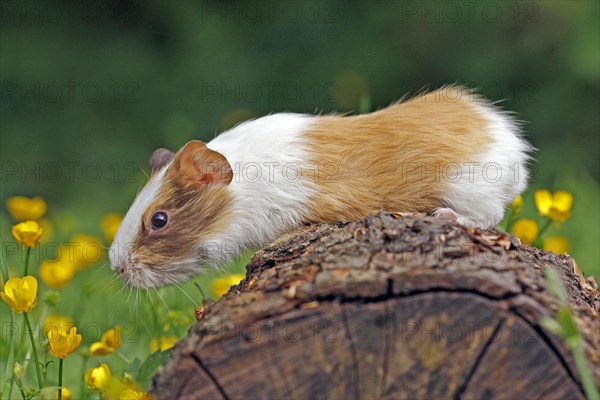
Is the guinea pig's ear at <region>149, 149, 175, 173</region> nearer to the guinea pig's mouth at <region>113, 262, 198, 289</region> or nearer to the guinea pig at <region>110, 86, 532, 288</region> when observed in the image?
the guinea pig at <region>110, 86, 532, 288</region>

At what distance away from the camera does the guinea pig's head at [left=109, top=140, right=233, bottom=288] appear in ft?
12.7

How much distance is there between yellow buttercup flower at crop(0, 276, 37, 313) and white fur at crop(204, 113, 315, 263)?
0.79 metres

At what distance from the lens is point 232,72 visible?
8.77 metres

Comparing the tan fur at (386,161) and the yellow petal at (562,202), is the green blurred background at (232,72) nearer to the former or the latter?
the yellow petal at (562,202)

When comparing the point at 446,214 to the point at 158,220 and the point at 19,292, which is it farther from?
the point at 19,292

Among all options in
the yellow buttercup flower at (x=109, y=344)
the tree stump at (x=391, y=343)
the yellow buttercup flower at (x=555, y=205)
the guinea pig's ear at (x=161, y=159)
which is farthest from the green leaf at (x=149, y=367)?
the yellow buttercup flower at (x=555, y=205)

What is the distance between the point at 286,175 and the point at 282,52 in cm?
508

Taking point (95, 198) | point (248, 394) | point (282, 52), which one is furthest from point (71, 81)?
point (248, 394)

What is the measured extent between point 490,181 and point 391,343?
160cm

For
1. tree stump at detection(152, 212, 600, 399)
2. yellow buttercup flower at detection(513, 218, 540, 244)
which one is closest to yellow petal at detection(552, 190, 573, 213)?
yellow buttercup flower at detection(513, 218, 540, 244)

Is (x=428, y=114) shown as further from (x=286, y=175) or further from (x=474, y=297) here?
(x=474, y=297)

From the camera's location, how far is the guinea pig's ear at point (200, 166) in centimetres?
379

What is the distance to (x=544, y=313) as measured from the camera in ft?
7.98

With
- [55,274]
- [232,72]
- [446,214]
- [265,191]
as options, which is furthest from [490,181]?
[232,72]
